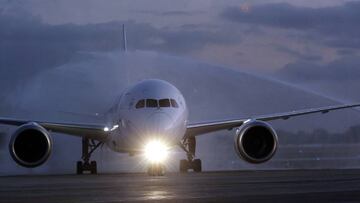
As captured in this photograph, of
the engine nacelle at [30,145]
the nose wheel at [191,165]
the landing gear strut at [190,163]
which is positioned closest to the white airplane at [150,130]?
the engine nacelle at [30,145]

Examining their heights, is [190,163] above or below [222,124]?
below

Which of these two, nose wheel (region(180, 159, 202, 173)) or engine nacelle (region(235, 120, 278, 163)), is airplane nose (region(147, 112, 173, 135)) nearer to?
engine nacelle (region(235, 120, 278, 163))

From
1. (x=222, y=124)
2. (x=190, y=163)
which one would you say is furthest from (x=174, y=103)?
(x=190, y=163)

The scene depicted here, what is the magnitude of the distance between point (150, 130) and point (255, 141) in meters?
4.00

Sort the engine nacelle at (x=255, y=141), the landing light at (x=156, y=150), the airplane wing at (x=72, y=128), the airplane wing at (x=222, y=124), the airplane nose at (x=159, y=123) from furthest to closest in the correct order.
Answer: the airplane wing at (x=222, y=124) < the airplane wing at (x=72, y=128) < the engine nacelle at (x=255, y=141) < the airplane nose at (x=159, y=123) < the landing light at (x=156, y=150)

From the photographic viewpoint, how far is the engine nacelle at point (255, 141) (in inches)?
1170

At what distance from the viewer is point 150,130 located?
28.4 m

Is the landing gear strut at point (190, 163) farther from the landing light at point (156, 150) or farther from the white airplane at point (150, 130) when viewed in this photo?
the landing light at point (156, 150)

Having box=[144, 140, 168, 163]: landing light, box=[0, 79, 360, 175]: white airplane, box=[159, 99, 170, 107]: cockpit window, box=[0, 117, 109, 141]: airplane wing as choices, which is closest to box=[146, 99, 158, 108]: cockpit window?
box=[0, 79, 360, 175]: white airplane

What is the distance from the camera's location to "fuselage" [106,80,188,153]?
28531 millimetres

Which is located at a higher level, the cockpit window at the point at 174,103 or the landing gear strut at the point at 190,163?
the cockpit window at the point at 174,103

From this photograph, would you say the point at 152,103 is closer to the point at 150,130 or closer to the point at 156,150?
the point at 150,130

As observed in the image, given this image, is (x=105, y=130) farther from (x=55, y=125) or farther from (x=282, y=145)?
(x=282, y=145)

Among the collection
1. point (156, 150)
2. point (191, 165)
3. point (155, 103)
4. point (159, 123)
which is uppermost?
point (155, 103)
